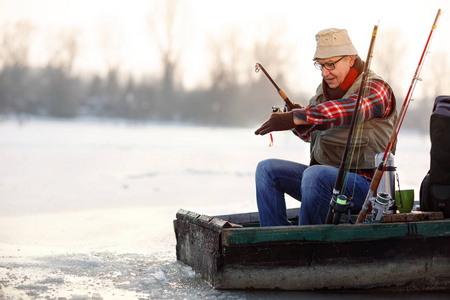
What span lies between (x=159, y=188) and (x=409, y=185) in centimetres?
352

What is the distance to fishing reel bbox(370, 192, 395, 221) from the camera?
10.1 ft

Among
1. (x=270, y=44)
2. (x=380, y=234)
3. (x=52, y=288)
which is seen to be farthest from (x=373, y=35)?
(x=270, y=44)

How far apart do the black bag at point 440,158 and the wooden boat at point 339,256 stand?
0.10 metres

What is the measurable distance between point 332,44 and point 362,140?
52 cm

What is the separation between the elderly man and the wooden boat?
0.84ft

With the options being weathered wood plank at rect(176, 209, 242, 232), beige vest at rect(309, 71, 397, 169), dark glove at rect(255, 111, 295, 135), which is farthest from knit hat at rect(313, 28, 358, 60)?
weathered wood plank at rect(176, 209, 242, 232)

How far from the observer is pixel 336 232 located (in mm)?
3000

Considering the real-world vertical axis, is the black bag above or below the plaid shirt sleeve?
below

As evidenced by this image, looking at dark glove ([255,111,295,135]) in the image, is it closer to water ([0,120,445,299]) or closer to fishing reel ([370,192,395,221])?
fishing reel ([370,192,395,221])

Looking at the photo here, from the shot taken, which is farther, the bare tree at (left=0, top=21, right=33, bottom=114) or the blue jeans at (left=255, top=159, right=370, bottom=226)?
the bare tree at (left=0, top=21, right=33, bottom=114)

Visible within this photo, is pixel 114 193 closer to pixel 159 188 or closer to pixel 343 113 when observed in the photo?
pixel 159 188

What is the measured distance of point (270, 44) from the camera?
1486 inches

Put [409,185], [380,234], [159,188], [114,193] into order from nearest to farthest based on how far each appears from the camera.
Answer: [380,234]
[114,193]
[159,188]
[409,185]

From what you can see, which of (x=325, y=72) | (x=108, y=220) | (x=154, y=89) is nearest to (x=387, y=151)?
(x=325, y=72)
